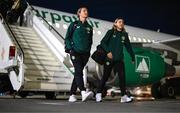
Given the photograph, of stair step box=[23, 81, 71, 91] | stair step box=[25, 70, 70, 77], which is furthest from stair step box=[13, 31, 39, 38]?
stair step box=[23, 81, 71, 91]

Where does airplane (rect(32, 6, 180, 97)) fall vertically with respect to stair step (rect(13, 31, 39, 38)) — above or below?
above

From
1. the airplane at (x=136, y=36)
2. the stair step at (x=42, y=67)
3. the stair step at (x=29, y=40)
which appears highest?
the airplane at (x=136, y=36)

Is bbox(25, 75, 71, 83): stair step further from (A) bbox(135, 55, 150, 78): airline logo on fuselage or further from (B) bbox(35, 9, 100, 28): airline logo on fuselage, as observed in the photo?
(B) bbox(35, 9, 100, 28): airline logo on fuselage

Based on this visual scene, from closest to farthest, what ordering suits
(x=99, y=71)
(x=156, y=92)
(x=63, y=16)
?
(x=99, y=71), (x=156, y=92), (x=63, y=16)

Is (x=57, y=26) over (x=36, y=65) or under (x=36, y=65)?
over

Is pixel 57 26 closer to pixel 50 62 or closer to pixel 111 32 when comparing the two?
pixel 50 62

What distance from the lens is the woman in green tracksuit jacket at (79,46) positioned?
26.5ft

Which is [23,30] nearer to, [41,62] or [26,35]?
[26,35]

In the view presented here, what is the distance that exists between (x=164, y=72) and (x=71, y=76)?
11.1 ft

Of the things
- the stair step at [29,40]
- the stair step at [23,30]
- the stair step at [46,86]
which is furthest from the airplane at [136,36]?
the stair step at [46,86]

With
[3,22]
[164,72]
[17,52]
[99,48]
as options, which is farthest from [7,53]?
[164,72]

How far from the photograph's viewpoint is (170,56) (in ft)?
55.7

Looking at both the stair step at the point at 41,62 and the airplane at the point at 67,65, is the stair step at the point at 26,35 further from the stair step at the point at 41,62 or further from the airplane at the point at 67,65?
the stair step at the point at 41,62

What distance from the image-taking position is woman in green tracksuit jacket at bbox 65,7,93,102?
806cm
